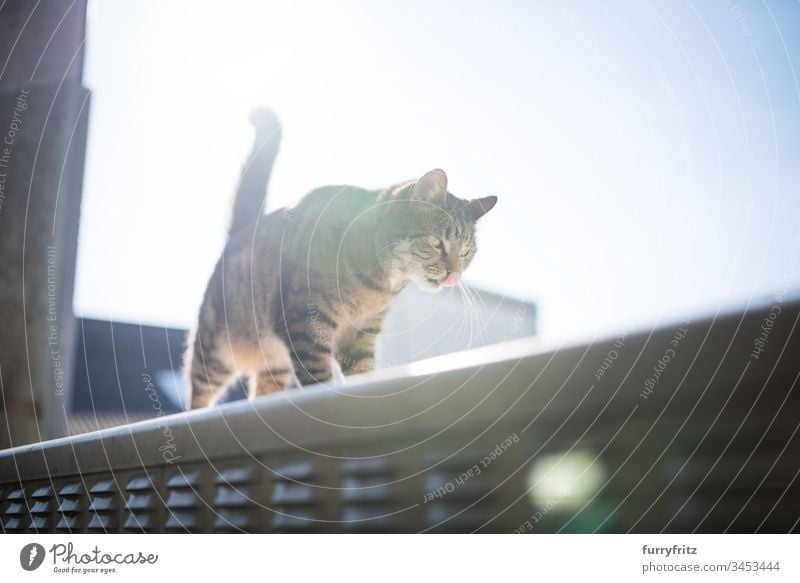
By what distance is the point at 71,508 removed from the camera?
531mm

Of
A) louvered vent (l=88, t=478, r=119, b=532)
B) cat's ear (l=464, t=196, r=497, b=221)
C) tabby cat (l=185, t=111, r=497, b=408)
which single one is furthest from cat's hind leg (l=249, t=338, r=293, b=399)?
louvered vent (l=88, t=478, r=119, b=532)

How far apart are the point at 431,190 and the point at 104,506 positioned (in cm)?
59

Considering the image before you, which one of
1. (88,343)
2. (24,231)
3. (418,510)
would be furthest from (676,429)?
(88,343)

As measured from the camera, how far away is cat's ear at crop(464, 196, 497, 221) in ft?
3.15

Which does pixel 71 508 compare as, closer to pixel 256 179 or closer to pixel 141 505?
pixel 141 505

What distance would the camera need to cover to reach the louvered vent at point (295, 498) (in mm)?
387

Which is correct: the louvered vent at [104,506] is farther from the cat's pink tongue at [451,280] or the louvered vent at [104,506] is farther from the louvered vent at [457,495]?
the cat's pink tongue at [451,280]

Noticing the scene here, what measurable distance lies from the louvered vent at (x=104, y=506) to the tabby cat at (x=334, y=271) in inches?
15.0

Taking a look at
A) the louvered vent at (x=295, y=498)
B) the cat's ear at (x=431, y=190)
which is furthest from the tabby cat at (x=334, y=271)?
the louvered vent at (x=295, y=498)

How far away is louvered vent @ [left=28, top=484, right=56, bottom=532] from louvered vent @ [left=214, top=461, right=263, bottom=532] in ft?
0.69

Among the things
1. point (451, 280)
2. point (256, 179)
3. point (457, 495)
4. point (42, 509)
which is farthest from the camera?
point (256, 179)

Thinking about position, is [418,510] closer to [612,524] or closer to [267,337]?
[612,524]

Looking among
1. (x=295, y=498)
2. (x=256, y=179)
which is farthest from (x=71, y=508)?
(x=256, y=179)

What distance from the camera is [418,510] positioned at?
34cm
